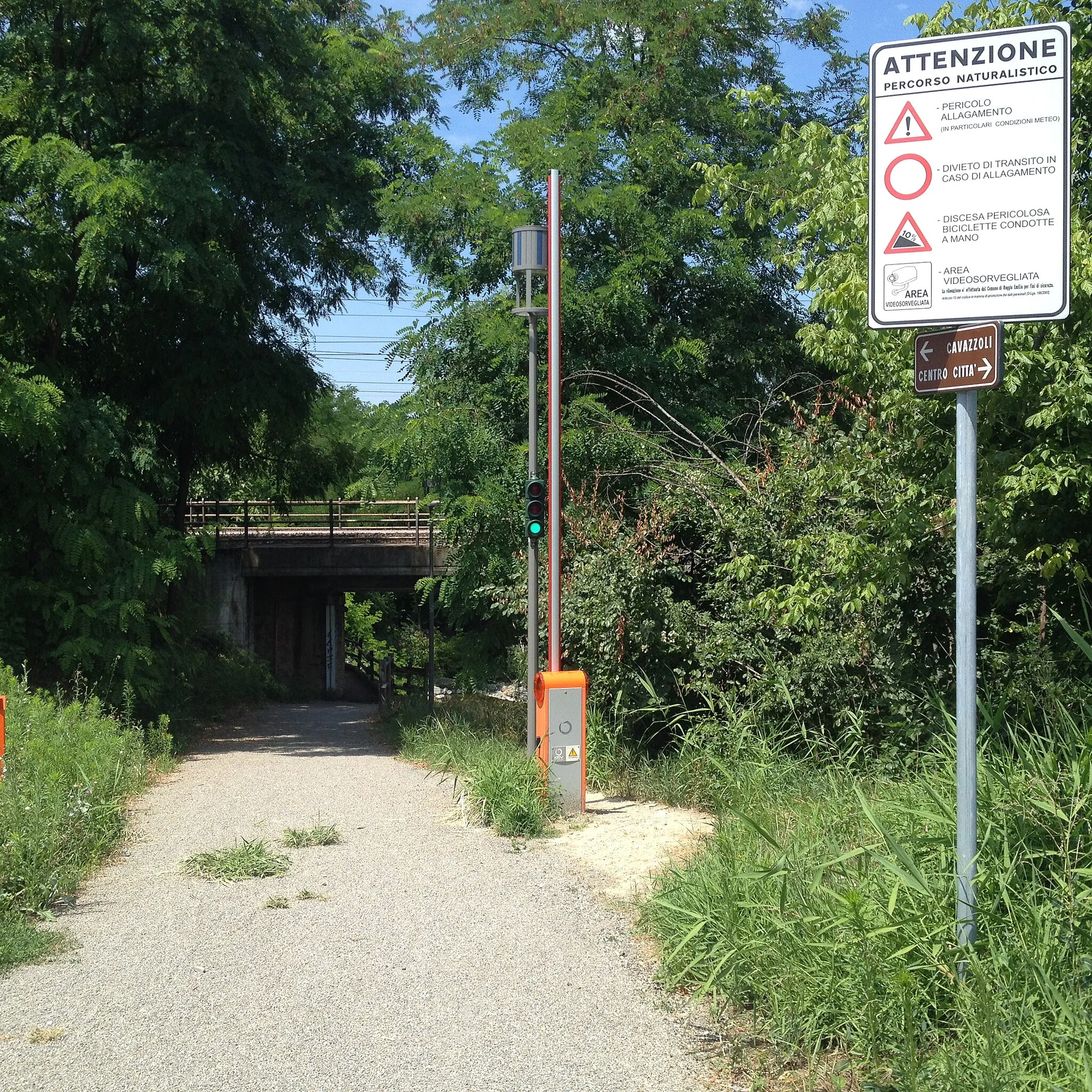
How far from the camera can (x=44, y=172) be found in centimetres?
1491

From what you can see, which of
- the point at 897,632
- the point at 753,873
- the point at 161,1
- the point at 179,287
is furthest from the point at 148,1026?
the point at 161,1

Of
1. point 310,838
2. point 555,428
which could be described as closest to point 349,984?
point 310,838

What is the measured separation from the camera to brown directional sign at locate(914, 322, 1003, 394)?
157 inches

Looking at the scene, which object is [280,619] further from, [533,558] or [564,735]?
[564,735]

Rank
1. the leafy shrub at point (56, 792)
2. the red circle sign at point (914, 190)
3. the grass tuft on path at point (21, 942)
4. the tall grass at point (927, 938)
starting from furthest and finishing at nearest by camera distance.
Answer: the leafy shrub at point (56, 792)
the grass tuft on path at point (21, 942)
the red circle sign at point (914, 190)
the tall grass at point (927, 938)

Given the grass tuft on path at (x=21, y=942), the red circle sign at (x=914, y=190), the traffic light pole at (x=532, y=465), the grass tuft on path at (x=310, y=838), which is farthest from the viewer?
the traffic light pole at (x=532, y=465)

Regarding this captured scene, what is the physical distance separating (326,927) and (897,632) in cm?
579

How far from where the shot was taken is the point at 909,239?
4156mm

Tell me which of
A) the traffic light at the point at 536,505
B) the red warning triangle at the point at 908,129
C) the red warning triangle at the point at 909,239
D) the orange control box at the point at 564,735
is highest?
the red warning triangle at the point at 908,129

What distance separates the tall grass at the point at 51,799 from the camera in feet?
22.7

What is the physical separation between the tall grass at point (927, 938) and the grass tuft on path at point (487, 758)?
3.66 m

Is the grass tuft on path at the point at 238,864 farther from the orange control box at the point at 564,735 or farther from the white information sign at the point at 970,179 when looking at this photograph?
the white information sign at the point at 970,179

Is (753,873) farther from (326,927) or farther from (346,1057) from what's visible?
(326,927)

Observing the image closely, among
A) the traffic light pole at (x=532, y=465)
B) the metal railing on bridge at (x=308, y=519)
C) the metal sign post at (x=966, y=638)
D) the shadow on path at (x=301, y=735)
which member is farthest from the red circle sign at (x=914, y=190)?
the metal railing on bridge at (x=308, y=519)
